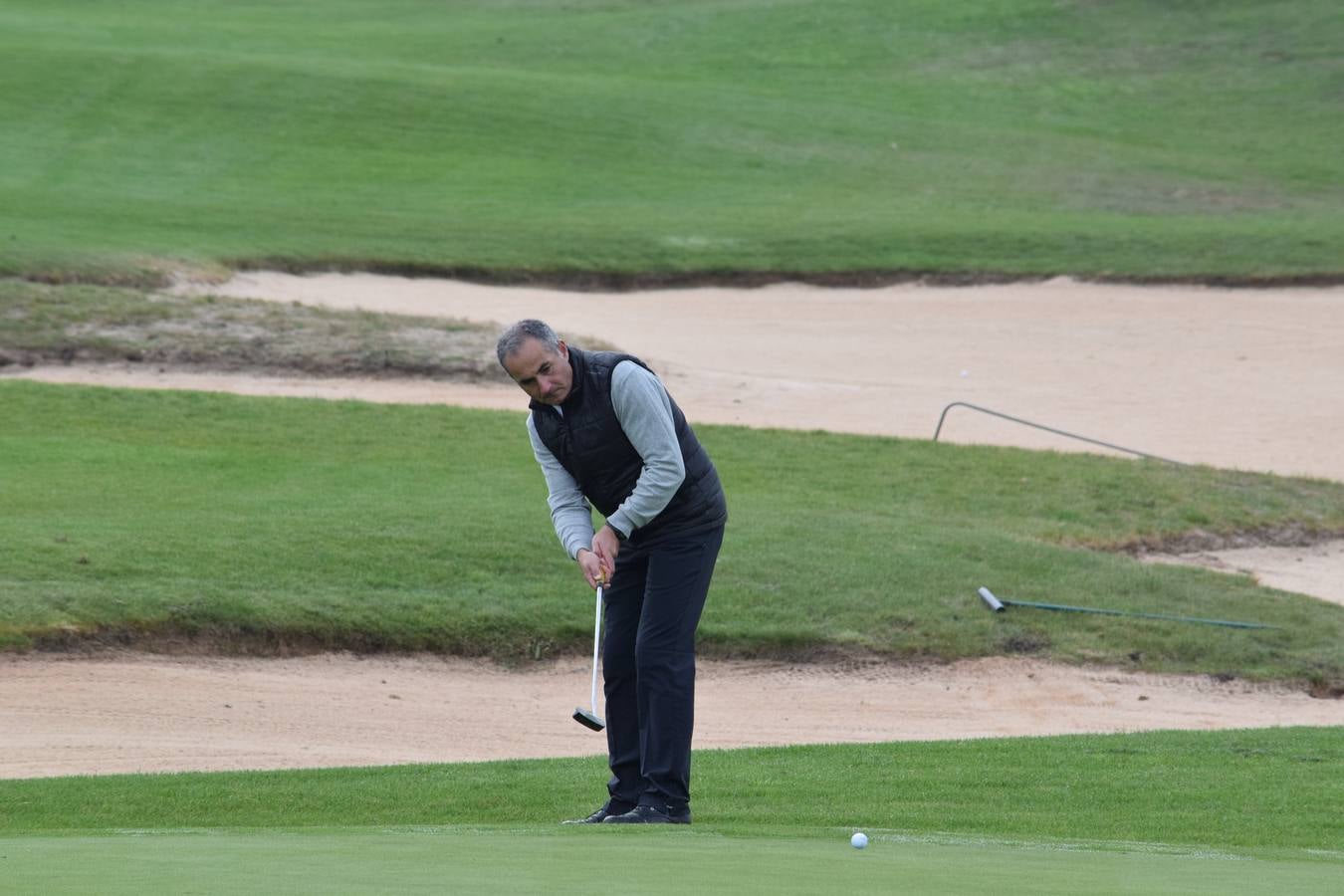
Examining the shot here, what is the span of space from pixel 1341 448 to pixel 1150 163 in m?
21.9

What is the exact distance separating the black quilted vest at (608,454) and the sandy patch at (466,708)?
4.03 meters

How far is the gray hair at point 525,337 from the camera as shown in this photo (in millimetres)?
6766

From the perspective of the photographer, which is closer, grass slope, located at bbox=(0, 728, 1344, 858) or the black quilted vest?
the black quilted vest

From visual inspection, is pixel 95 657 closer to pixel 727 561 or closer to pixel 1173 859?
pixel 727 561

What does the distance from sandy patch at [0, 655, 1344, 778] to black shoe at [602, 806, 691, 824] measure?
3837 millimetres

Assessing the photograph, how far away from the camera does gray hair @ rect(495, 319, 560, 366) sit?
6766mm

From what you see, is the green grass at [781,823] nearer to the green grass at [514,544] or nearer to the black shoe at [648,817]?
the black shoe at [648,817]

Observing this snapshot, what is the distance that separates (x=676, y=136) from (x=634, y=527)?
117ft

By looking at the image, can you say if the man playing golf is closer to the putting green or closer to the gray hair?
the gray hair

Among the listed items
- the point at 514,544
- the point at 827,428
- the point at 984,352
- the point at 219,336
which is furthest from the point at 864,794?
the point at 984,352

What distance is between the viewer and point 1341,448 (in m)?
21.7

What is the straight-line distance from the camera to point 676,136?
4194 centimetres

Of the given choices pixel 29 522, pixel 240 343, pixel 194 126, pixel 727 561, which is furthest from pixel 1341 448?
pixel 194 126

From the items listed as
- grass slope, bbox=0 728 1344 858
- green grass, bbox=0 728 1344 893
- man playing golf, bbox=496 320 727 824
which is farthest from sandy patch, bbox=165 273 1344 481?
man playing golf, bbox=496 320 727 824
